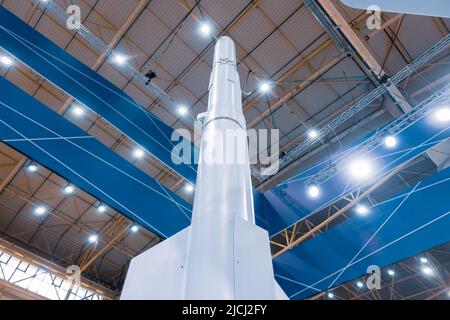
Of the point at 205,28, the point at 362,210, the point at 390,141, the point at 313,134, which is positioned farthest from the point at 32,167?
the point at 390,141

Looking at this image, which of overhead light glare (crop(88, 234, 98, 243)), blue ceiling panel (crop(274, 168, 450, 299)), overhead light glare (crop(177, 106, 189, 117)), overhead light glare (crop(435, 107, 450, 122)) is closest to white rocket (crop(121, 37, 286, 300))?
blue ceiling panel (crop(274, 168, 450, 299))

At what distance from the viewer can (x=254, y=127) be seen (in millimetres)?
13578

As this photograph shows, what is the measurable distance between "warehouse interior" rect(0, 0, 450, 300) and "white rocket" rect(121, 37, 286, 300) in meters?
4.45

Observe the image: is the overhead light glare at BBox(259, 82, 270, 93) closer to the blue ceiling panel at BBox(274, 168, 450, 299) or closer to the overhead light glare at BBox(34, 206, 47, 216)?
the blue ceiling panel at BBox(274, 168, 450, 299)

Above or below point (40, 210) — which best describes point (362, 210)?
below

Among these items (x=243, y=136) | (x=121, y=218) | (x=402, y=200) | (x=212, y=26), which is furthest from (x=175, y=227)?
(x=121, y=218)

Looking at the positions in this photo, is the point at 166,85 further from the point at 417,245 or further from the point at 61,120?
the point at 417,245

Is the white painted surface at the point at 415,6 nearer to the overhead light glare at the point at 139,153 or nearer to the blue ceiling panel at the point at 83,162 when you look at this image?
the blue ceiling panel at the point at 83,162

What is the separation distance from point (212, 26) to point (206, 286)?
34.7ft

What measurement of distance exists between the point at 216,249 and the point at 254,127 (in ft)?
37.5

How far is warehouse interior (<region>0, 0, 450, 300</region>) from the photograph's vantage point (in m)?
7.23

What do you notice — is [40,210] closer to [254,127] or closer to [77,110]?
[77,110]

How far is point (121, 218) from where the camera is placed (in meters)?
15.8
